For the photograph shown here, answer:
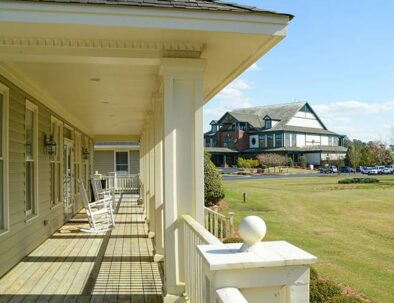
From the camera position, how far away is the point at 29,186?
6375 millimetres

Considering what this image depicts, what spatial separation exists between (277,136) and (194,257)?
172ft

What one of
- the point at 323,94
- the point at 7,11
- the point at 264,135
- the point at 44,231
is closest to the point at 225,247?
the point at 7,11

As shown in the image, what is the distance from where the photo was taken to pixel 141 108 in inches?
320

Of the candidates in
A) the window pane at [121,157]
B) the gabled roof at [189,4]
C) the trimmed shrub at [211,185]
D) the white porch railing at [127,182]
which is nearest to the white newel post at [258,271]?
the gabled roof at [189,4]

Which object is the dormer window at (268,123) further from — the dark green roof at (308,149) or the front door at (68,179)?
the front door at (68,179)

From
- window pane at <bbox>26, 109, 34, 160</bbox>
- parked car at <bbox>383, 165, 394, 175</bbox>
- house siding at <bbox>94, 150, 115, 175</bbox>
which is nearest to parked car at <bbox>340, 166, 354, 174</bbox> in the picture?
parked car at <bbox>383, 165, 394, 175</bbox>

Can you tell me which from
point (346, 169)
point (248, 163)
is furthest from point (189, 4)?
point (346, 169)

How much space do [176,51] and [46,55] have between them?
A: 1.15m

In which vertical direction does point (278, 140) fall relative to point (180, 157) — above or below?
above

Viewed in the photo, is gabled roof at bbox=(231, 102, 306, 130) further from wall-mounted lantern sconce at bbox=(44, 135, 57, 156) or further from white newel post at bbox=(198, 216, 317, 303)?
white newel post at bbox=(198, 216, 317, 303)

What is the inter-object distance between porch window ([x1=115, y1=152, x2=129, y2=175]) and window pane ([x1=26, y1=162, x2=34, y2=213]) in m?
17.2

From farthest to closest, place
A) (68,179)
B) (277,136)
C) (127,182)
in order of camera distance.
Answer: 1. (277,136)
2. (127,182)
3. (68,179)

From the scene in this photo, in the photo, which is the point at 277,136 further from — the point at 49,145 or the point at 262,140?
the point at 49,145

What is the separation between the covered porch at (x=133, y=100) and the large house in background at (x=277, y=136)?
47236 mm
